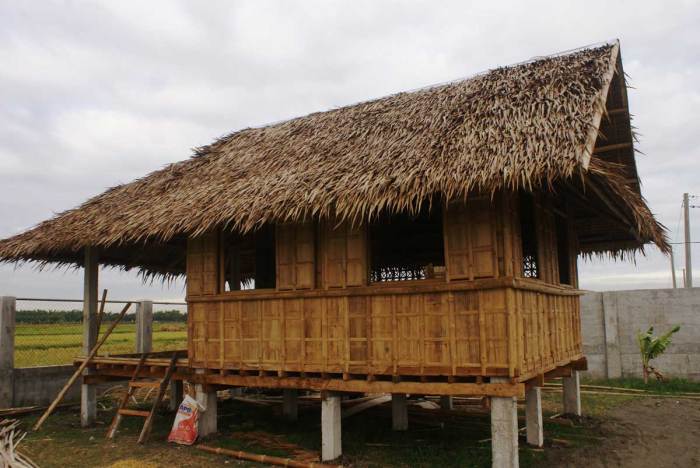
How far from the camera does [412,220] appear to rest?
10.5 meters

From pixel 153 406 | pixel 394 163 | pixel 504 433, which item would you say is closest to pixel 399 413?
pixel 504 433

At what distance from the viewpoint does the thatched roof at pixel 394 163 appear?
252 inches

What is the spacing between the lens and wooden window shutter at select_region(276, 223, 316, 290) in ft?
25.1

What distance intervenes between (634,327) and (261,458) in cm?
971

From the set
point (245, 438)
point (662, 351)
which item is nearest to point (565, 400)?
point (662, 351)

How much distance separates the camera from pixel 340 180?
23.7 feet

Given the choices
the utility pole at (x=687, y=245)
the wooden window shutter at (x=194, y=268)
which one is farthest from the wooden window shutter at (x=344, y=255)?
the utility pole at (x=687, y=245)

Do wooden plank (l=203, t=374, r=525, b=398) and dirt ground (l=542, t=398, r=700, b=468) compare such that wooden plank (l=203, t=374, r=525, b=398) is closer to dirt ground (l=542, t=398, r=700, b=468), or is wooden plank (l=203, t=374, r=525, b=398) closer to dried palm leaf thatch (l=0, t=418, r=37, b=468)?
dirt ground (l=542, t=398, r=700, b=468)

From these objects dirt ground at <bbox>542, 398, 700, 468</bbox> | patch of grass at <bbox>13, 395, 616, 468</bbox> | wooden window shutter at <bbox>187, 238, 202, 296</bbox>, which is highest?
wooden window shutter at <bbox>187, 238, 202, 296</bbox>

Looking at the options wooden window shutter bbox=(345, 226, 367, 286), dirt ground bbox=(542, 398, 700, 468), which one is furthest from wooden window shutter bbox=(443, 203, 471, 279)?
dirt ground bbox=(542, 398, 700, 468)

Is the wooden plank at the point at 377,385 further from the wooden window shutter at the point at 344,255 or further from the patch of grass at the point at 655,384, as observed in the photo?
the patch of grass at the point at 655,384

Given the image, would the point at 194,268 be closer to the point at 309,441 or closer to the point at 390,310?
the point at 309,441

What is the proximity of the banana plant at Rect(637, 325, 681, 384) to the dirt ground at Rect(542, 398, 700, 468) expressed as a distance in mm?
1562

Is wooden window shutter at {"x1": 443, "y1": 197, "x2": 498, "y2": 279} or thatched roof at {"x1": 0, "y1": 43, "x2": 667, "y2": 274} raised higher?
thatched roof at {"x1": 0, "y1": 43, "x2": 667, "y2": 274}
